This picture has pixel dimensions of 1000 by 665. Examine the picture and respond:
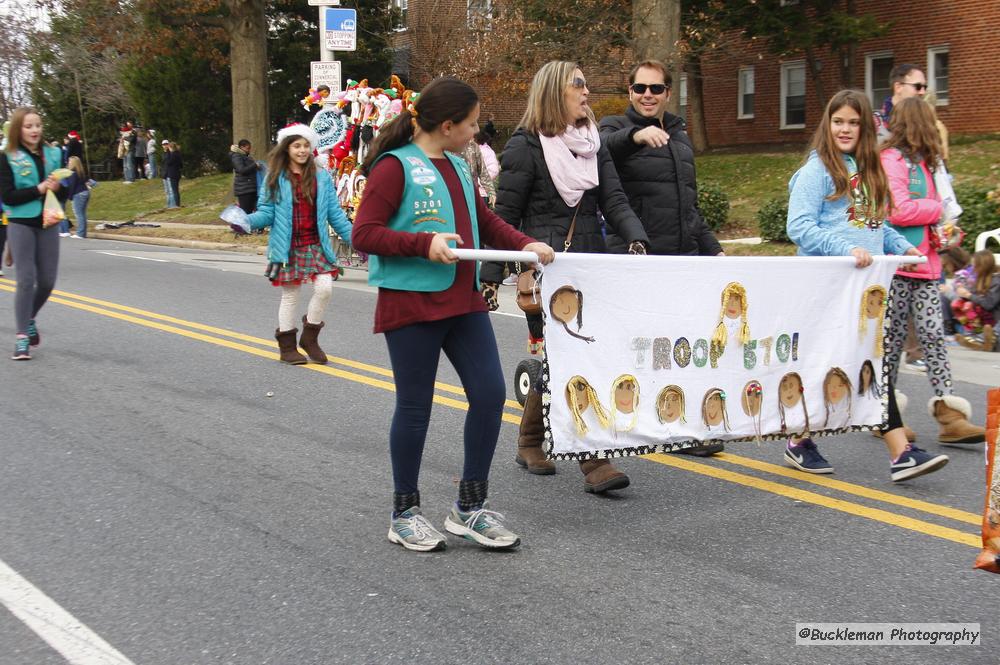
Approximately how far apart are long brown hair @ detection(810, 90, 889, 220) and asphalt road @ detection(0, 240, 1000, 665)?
4.73 feet

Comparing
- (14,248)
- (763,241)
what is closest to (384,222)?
(14,248)

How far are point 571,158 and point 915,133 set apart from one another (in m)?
2.12

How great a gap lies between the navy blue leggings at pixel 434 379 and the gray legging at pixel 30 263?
19.2 ft

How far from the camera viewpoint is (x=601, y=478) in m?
5.60

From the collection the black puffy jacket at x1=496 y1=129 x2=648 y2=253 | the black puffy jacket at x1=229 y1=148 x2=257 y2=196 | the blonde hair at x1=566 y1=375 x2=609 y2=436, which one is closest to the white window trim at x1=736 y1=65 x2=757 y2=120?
the black puffy jacket at x1=229 y1=148 x2=257 y2=196

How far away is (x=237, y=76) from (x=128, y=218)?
6.09 m

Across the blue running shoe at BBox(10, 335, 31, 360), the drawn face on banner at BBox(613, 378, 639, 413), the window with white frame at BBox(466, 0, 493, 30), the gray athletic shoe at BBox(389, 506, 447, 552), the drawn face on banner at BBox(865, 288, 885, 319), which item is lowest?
the gray athletic shoe at BBox(389, 506, 447, 552)

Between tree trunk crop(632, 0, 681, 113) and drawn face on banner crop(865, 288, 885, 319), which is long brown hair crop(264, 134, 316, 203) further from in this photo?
tree trunk crop(632, 0, 681, 113)

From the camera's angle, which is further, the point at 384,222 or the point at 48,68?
the point at 48,68

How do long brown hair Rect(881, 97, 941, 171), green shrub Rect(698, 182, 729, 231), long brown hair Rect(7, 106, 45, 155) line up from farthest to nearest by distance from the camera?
green shrub Rect(698, 182, 729, 231) < long brown hair Rect(7, 106, 45, 155) < long brown hair Rect(881, 97, 941, 171)

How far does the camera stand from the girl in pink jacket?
650cm

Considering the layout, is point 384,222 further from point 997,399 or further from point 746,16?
point 746,16

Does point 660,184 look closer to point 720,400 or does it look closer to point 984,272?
point 720,400

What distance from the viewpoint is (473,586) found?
447 cm
